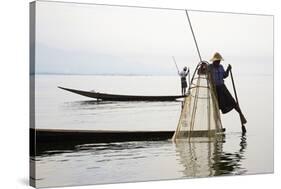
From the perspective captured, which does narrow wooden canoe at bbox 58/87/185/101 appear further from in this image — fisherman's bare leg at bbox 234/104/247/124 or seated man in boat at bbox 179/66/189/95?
fisherman's bare leg at bbox 234/104/247/124

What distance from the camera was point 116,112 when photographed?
6996mm

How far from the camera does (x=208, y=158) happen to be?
7.42m

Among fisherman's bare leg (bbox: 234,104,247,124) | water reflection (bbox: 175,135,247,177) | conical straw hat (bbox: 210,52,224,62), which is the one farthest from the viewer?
fisherman's bare leg (bbox: 234,104,247,124)

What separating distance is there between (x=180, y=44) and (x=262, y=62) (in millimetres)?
1116

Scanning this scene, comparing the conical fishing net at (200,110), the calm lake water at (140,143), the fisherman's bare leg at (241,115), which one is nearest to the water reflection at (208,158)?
the calm lake water at (140,143)

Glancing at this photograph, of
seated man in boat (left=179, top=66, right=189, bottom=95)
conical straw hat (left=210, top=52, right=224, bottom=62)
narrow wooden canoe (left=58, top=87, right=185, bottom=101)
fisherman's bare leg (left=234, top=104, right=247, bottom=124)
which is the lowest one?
fisherman's bare leg (left=234, top=104, right=247, bottom=124)

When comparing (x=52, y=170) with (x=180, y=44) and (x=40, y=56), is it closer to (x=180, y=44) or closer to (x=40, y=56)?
(x=40, y=56)

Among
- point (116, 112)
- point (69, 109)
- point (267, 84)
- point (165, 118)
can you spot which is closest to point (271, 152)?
point (267, 84)

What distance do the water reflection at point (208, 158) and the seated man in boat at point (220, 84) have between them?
40 centimetres

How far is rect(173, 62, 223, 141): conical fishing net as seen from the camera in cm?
736

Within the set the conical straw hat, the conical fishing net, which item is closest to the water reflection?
the conical fishing net

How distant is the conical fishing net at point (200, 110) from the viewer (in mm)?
7363

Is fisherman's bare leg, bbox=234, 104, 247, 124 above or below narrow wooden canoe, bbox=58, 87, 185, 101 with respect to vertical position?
below

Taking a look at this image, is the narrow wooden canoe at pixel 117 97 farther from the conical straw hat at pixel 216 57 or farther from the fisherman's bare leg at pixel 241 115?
the fisherman's bare leg at pixel 241 115
